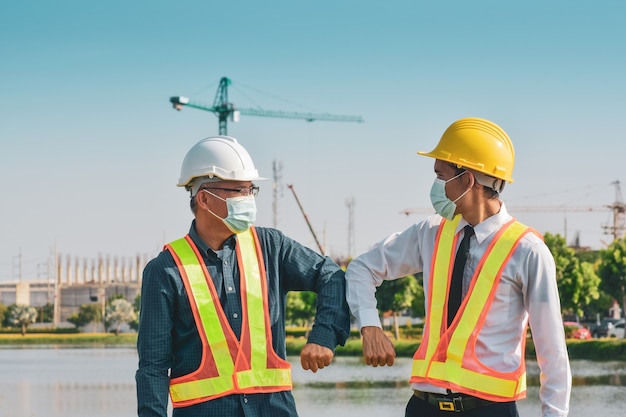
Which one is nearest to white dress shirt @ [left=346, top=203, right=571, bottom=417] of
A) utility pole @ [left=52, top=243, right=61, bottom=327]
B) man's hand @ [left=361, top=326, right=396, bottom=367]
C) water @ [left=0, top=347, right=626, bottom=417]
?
man's hand @ [left=361, top=326, right=396, bottom=367]

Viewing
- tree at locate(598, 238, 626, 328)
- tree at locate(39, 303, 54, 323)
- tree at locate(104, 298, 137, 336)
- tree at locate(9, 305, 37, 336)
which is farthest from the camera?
tree at locate(39, 303, 54, 323)

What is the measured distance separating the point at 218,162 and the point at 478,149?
1073mm

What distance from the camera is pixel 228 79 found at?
392 ft

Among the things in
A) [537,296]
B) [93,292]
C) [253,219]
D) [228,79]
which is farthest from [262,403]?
[93,292]

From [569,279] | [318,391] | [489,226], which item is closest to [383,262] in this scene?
[489,226]

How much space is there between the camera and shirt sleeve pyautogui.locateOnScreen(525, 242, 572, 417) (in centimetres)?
445

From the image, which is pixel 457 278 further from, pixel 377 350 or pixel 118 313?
pixel 118 313

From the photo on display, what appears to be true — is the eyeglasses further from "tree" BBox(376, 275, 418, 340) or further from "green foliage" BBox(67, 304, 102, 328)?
"green foliage" BBox(67, 304, 102, 328)

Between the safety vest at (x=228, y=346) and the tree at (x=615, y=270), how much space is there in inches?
1995

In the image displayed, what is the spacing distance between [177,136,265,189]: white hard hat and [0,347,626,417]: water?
67.1 ft

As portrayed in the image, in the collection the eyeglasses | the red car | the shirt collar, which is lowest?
the red car

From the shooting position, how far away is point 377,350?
450cm

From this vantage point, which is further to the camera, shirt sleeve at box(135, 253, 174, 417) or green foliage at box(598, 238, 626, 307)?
green foliage at box(598, 238, 626, 307)

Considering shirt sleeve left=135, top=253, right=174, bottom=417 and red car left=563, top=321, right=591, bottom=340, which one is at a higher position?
shirt sleeve left=135, top=253, right=174, bottom=417
